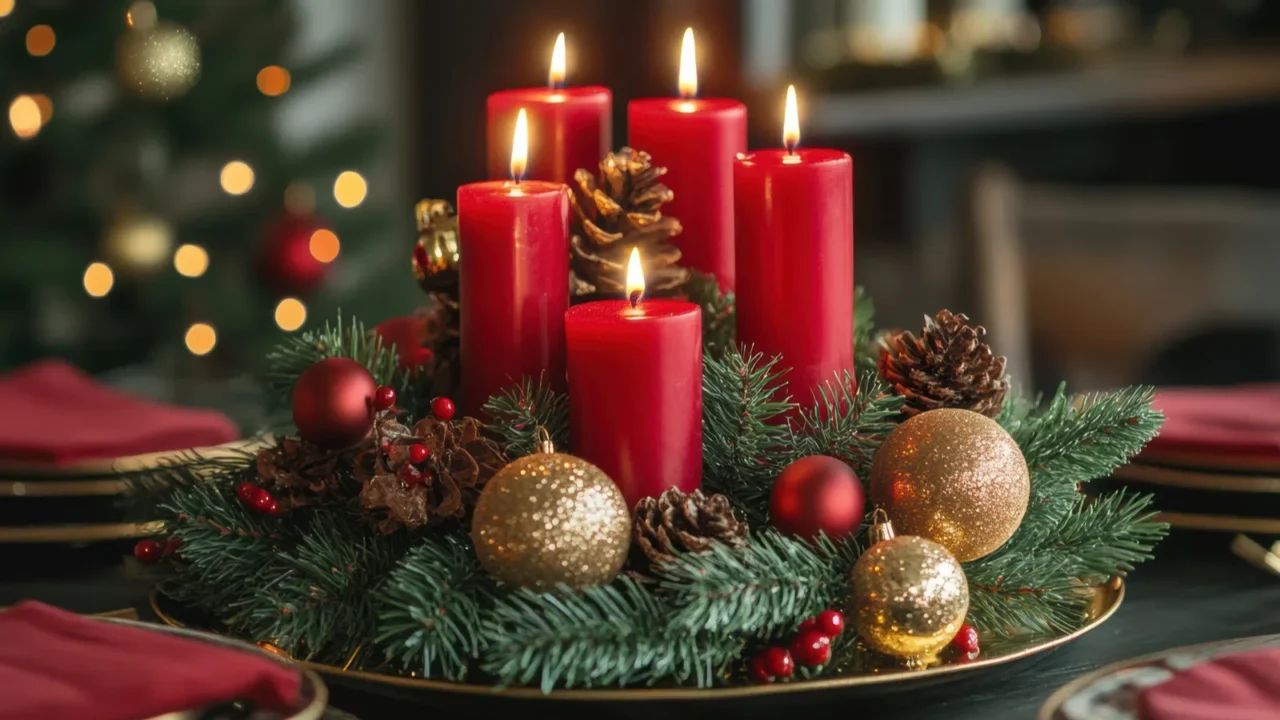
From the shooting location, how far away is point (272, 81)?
2303 millimetres

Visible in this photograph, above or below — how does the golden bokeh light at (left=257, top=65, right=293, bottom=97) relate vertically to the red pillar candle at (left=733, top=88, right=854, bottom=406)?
above

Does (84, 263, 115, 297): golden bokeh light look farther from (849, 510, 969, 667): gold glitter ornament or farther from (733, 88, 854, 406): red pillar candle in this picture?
(849, 510, 969, 667): gold glitter ornament

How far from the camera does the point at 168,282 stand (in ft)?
7.09

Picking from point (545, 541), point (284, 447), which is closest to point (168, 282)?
point (284, 447)

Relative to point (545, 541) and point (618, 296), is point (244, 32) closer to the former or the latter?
point (618, 296)

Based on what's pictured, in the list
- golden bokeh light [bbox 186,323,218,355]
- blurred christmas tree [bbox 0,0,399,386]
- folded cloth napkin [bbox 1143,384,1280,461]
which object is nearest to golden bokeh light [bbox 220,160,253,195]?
blurred christmas tree [bbox 0,0,399,386]

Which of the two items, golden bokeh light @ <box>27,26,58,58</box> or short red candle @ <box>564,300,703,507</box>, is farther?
golden bokeh light @ <box>27,26,58,58</box>

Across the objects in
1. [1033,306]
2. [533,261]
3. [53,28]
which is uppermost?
[53,28]

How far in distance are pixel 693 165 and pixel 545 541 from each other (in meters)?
0.26

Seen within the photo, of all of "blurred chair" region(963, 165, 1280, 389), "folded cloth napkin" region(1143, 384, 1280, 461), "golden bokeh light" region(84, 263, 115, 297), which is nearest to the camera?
"folded cloth napkin" region(1143, 384, 1280, 461)

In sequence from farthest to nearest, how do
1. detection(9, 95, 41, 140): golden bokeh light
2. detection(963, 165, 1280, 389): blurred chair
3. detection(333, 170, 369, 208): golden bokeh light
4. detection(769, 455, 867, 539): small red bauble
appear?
detection(333, 170, 369, 208): golden bokeh light → detection(9, 95, 41, 140): golden bokeh light → detection(963, 165, 1280, 389): blurred chair → detection(769, 455, 867, 539): small red bauble

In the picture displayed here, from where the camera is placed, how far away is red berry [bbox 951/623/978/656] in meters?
0.57

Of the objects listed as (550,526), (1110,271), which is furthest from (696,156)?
(1110,271)

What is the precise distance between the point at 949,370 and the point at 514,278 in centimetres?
22
